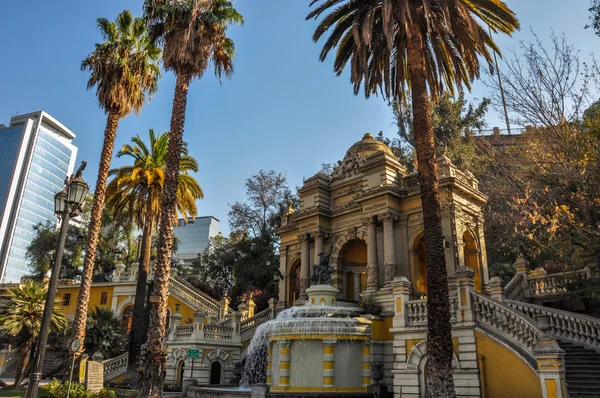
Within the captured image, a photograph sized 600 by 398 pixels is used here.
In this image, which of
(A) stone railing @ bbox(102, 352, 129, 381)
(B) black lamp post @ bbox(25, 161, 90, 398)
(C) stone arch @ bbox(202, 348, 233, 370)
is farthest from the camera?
(A) stone railing @ bbox(102, 352, 129, 381)

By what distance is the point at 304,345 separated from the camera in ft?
55.6

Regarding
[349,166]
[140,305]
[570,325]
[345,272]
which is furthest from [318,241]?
[570,325]

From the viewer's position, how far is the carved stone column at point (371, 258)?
23922 mm

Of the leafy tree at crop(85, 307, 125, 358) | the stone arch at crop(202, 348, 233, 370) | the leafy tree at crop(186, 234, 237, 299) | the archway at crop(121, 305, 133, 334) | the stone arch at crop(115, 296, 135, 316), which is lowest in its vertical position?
the stone arch at crop(202, 348, 233, 370)

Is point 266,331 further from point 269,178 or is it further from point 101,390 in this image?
point 269,178

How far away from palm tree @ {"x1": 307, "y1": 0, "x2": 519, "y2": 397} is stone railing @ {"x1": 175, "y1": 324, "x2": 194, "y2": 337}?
50.0 feet

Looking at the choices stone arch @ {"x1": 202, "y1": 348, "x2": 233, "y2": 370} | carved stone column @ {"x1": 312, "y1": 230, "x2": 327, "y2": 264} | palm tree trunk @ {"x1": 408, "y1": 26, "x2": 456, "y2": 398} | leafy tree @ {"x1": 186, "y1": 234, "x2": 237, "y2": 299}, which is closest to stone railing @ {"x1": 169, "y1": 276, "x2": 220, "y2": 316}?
leafy tree @ {"x1": 186, "y1": 234, "x2": 237, "y2": 299}

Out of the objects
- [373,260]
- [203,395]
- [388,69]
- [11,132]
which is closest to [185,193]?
[373,260]

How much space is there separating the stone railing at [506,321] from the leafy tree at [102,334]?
788 inches

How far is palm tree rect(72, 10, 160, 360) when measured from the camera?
21.7 meters

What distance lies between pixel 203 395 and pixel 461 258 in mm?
13447

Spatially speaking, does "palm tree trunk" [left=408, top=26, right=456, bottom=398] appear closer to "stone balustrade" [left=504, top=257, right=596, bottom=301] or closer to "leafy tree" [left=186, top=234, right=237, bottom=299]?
"stone balustrade" [left=504, top=257, right=596, bottom=301]

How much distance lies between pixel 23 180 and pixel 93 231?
11727 cm

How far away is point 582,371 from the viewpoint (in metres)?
13.8
